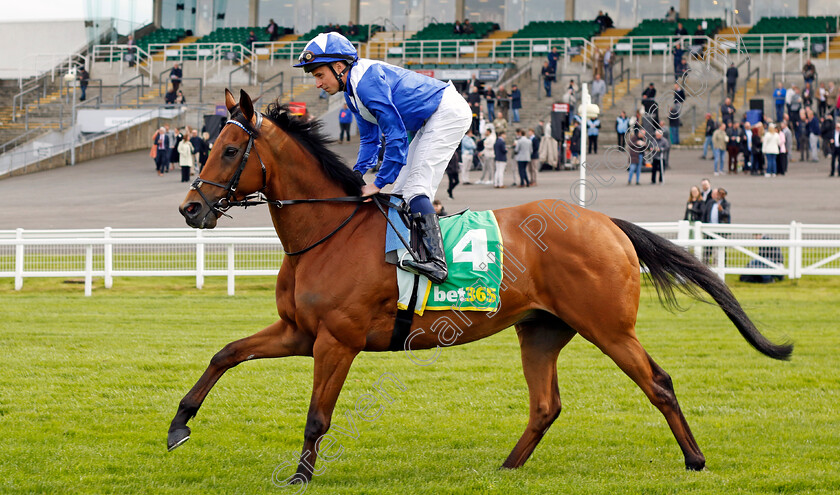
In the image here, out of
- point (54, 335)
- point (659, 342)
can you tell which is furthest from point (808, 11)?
point (54, 335)

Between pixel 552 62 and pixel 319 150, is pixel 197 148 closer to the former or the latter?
pixel 552 62

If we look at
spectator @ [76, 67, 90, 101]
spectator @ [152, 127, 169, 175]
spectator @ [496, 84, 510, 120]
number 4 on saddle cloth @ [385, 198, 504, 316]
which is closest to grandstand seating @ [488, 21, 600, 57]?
spectator @ [496, 84, 510, 120]

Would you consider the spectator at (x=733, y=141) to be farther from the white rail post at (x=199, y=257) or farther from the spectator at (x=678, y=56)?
the white rail post at (x=199, y=257)

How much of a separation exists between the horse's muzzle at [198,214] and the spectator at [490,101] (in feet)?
85.6

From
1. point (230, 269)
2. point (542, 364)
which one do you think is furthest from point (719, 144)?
point (542, 364)

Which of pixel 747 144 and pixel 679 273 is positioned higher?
pixel 747 144

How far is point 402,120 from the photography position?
527 cm

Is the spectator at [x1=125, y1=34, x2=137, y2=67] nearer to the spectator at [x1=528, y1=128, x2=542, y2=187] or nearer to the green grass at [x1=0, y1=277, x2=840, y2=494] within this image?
the spectator at [x1=528, y1=128, x2=542, y2=187]

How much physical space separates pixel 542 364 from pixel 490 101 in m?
25.6

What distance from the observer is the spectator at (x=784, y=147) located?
25.0m

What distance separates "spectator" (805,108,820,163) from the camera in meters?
26.6

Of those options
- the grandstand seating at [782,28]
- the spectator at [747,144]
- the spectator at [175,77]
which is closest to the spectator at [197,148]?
the spectator at [175,77]

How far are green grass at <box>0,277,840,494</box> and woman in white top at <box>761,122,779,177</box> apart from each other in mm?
15184

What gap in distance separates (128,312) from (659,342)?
22.0 ft
